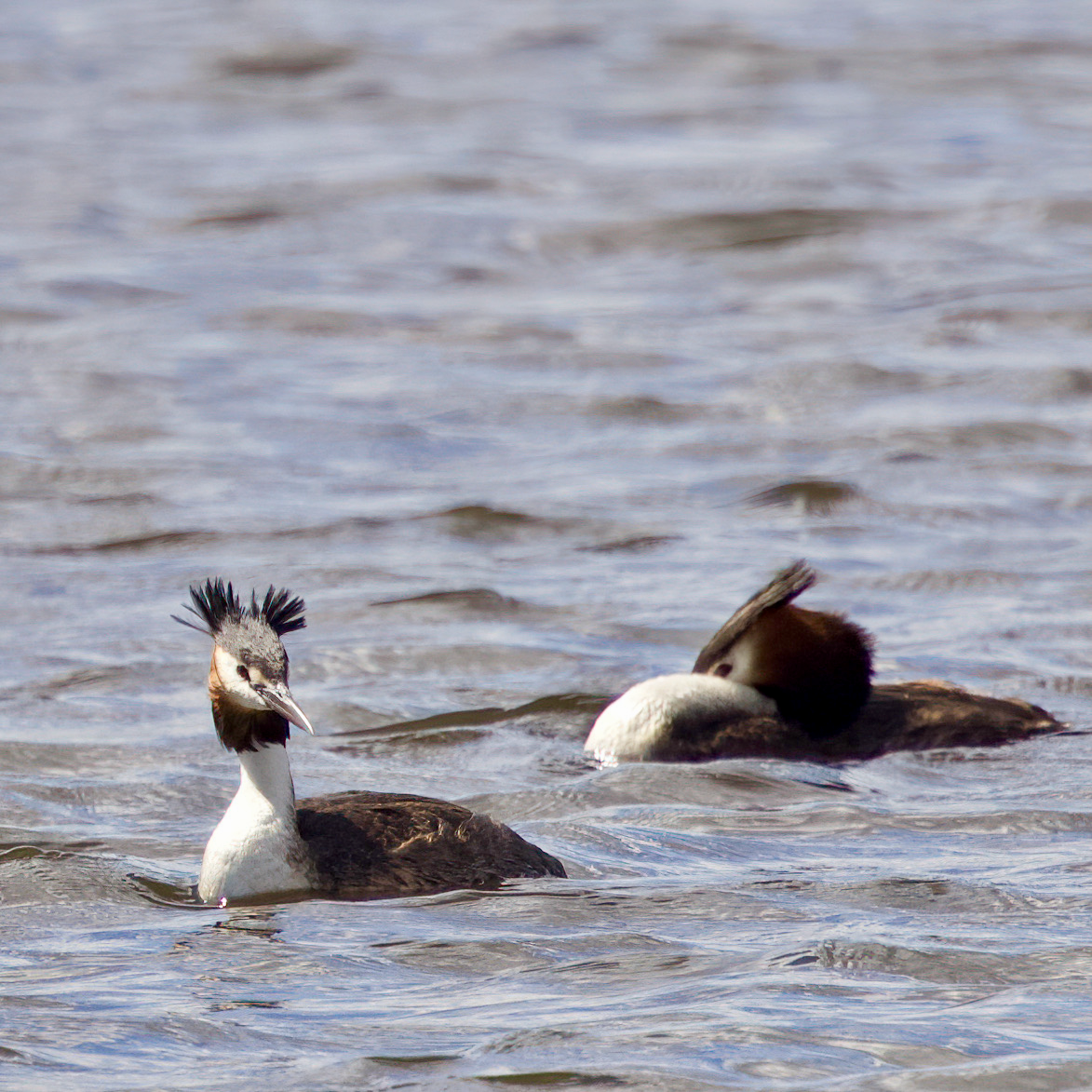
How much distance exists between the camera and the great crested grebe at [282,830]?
7.75 m

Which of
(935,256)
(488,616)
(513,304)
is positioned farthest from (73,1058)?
(935,256)

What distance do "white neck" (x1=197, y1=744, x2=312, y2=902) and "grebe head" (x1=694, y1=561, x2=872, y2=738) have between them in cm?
307

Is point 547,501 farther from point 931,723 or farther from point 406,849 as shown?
point 406,849

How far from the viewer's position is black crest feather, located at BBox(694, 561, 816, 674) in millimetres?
10203

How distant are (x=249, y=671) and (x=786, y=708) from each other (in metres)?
Answer: 3.33

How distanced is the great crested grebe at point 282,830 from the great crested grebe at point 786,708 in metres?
2.33

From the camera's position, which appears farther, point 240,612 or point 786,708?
point 786,708

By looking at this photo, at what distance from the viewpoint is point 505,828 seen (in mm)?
8180

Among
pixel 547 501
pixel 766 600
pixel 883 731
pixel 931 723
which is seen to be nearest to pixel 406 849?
pixel 766 600

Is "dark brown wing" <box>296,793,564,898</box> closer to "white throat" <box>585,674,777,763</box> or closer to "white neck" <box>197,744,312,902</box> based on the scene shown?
"white neck" <box>197,744,312,902</box>

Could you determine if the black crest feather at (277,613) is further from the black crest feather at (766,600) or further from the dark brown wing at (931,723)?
the dark brown wing at (931,723)

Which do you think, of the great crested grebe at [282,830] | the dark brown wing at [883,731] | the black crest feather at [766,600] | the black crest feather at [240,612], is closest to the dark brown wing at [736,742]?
the dark brown wing at [883,731]

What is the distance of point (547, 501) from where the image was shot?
53.1 ft

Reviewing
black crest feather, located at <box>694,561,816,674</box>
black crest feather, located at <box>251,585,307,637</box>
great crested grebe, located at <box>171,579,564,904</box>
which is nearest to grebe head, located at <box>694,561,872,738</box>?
black crest feather, located at <box>694,561,816,674</box>
